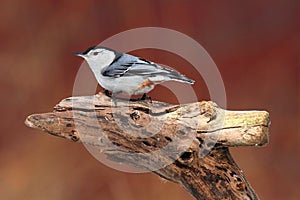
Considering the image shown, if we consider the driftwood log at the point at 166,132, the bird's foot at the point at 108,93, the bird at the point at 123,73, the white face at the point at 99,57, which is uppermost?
the white face at the point at 99,57

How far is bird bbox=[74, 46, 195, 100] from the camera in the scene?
1300mm

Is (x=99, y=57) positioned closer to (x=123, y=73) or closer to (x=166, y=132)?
(x=123, y=73)

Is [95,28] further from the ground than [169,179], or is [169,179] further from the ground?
[95,28]

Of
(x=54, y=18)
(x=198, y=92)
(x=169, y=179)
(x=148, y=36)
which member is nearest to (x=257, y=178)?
(x=198, y=92)

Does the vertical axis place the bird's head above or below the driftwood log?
above

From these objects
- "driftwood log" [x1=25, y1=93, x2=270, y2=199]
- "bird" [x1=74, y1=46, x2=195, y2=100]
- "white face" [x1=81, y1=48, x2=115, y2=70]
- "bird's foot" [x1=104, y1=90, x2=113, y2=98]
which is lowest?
"driftwood log" [x1=25, y1=93, x2=270, y2=199]

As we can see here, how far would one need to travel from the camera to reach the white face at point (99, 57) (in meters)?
1.31

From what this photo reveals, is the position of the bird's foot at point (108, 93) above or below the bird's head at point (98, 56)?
below

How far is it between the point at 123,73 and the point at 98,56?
6 centimetres

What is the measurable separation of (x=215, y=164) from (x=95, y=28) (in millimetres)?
591

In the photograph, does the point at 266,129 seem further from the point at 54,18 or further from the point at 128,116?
the point at 54,18

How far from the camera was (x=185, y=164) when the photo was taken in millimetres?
1304

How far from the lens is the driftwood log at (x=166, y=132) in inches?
50.1

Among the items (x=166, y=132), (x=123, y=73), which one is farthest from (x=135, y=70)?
(x=166, y=132)
